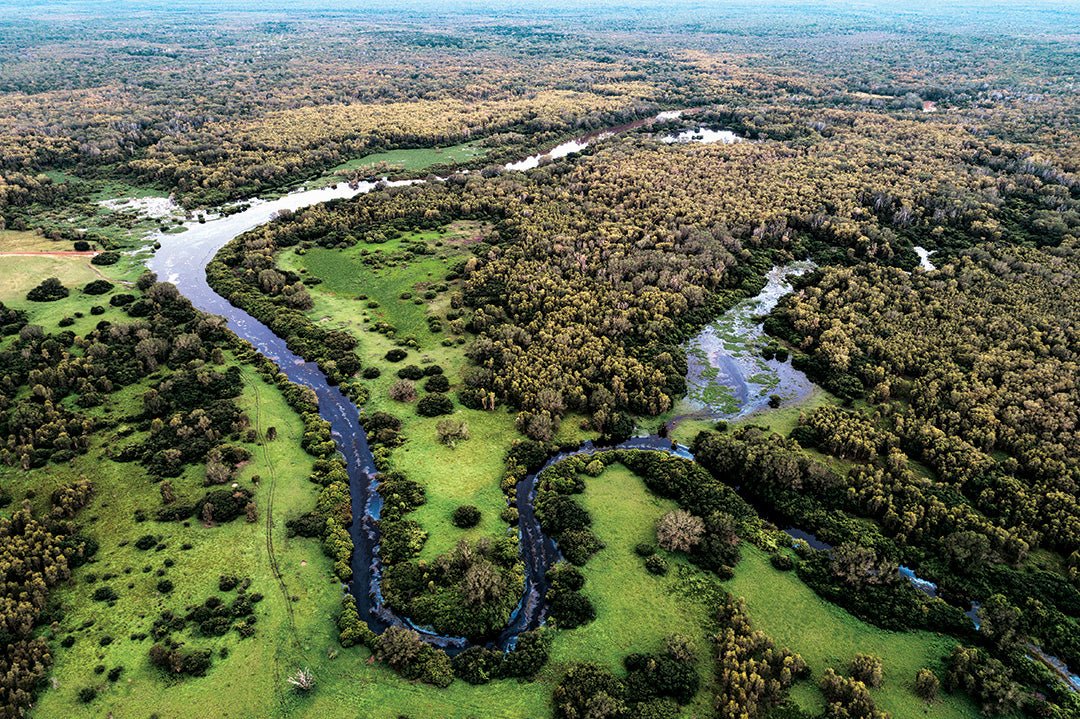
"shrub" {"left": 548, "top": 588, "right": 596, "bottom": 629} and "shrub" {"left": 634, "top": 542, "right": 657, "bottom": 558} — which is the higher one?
"shrub" {"left": 634, "top": 542, "right": 657, "bottom": 558}

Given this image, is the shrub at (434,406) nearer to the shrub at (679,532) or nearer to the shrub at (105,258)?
the shrub at (679,532)

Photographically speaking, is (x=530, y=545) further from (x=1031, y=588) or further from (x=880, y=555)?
(x=1031, y=588)

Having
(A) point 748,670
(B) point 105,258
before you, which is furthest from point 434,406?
(B) point 105,258

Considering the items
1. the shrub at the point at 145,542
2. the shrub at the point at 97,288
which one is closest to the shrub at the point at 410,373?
the shrub at the point at 145,542

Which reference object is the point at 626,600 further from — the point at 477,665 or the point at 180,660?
the point at 180,660

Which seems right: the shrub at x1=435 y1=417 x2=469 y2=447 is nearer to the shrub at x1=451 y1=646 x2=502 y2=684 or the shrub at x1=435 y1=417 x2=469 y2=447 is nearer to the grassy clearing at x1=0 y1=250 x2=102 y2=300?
the shrub at x1=451 y1=646 x2=502 y2=684

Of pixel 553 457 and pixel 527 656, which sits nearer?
pixel 527 656

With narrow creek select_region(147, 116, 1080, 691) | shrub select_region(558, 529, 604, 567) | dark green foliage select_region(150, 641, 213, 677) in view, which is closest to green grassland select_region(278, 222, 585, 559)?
narrow creek select_region(147, 116, 1080, 691)
